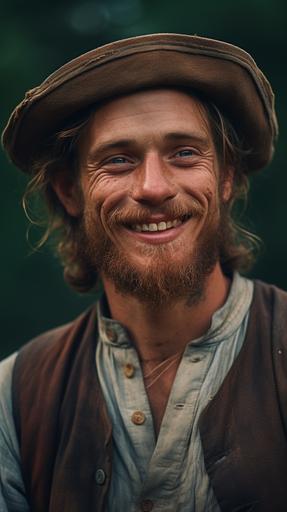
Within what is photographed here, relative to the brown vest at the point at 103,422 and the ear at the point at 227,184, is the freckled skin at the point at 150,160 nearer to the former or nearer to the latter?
the ear at the point at 227,184

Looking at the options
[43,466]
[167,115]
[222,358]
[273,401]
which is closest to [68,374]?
[43,466]

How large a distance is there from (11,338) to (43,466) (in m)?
2.39

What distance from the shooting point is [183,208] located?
11.2 feet

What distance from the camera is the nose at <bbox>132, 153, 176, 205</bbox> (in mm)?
3342

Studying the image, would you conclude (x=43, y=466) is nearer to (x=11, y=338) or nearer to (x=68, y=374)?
(x=68, y=374)

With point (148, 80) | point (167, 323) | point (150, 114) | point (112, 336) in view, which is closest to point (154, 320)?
point (167, 323)

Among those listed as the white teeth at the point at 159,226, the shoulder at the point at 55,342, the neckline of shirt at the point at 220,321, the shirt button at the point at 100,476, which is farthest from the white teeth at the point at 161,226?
the shirt button at the point at 100,476

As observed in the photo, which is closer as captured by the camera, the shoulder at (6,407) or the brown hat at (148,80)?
the brown hat at (148,80)

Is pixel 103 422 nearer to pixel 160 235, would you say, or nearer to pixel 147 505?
pixel 147 505

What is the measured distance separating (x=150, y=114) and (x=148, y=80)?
0.13 metres

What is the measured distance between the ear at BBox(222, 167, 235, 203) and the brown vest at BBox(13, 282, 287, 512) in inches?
17.5

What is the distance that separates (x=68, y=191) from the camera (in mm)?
4000

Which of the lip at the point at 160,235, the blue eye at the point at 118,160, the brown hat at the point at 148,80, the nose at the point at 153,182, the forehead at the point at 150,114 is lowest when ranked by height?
the lip at the point at 160,235

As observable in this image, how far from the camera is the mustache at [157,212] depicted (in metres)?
3.41
